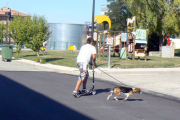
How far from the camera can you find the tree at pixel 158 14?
30250 mm

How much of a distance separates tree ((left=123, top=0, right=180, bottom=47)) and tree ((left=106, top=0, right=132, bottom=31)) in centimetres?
3157

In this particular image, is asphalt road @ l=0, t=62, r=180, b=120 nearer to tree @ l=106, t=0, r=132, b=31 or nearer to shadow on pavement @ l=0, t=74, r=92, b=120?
shadow on pavement @ l=0, t=74, r=92, b=120

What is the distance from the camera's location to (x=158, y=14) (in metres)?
31.5

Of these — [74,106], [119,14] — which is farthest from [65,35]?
[74,106]

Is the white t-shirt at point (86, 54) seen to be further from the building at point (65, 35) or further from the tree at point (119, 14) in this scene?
the tree at point (119, 14)

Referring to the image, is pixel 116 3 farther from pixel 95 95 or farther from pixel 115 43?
pixel 95 95

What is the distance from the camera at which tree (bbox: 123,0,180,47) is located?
99.2 ft

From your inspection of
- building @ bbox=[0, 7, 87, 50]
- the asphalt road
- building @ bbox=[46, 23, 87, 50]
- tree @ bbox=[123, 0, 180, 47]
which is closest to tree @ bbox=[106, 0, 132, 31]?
building @ bbox=[0, 7, 87, 50]

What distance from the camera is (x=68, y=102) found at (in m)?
8.02

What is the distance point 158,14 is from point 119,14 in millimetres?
33385

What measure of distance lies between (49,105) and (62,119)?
4.64 ft

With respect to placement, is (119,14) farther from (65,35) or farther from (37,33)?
(37,33)

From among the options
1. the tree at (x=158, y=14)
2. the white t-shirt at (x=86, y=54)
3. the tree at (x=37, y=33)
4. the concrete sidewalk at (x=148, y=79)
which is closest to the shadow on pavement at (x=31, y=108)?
the white t-shirt at (x=86, y=54)

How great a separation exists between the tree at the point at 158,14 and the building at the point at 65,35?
34.0 meters
